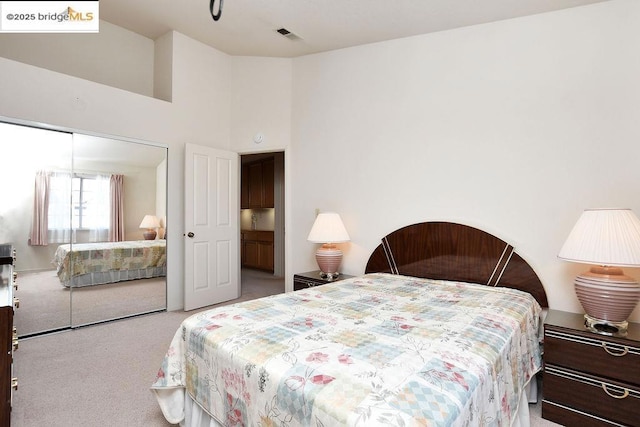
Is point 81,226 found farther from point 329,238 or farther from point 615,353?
point 615,353

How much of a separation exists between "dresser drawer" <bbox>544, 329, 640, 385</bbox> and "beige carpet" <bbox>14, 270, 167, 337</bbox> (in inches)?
146

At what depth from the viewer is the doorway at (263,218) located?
21.0 ft

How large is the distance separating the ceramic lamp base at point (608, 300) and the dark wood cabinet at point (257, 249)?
5.18 m

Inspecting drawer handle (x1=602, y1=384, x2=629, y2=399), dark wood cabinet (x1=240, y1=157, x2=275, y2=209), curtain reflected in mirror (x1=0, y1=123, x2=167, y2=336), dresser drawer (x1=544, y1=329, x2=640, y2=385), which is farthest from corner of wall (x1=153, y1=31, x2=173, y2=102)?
drawer handle (x1=602, y1=384, x2=629, y2=399)

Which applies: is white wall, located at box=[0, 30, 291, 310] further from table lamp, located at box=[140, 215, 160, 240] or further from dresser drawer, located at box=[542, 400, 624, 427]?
dresser drawer, located at box=[542, 400, 624, 427]

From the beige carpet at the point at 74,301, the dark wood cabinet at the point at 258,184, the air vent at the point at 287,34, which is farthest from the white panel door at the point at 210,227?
the dark wood cabinet at the point at 258,184

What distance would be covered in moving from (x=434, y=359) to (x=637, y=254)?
1.51 m

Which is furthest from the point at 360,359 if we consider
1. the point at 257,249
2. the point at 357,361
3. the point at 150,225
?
the point at 257,249

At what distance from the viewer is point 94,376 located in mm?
2381

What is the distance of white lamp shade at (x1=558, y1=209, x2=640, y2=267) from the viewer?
6.20 feet

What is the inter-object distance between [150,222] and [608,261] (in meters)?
3.99

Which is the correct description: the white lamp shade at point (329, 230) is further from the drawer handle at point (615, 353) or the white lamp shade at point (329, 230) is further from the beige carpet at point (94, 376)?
the drawer handle at point (615, 353)

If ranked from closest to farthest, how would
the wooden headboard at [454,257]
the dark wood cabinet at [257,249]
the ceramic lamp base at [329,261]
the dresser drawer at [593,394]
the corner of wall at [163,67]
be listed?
the dresser drawer at [593,394] → the wooden headboard at [454,257] → the ceramic lamp base at [329,261] → the corner of wall at [163,67] → the dark wood cabinet at [257,249]

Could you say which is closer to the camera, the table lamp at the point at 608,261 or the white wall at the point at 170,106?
the table lamp at the point at 608,261
